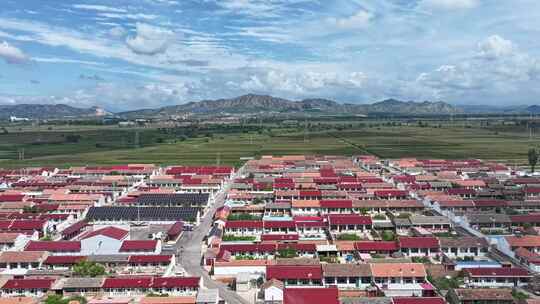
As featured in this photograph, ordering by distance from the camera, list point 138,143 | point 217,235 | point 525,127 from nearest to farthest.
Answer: point 217,235
point 138,143
point 525,127

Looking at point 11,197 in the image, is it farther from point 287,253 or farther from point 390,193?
point 390,193

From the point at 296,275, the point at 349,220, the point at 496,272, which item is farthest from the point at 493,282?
the point at 349,220

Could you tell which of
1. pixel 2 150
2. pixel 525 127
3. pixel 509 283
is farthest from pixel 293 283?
pixel 525 127

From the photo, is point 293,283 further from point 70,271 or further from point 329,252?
point 70,271

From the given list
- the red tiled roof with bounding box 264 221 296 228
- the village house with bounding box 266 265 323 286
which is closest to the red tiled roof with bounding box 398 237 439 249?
the village house with bounding box 266 265 323 286

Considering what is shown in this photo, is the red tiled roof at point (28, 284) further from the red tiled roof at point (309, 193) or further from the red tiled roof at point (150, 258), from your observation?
the red tiled roof at point (309, 193)

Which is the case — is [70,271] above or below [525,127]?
below
